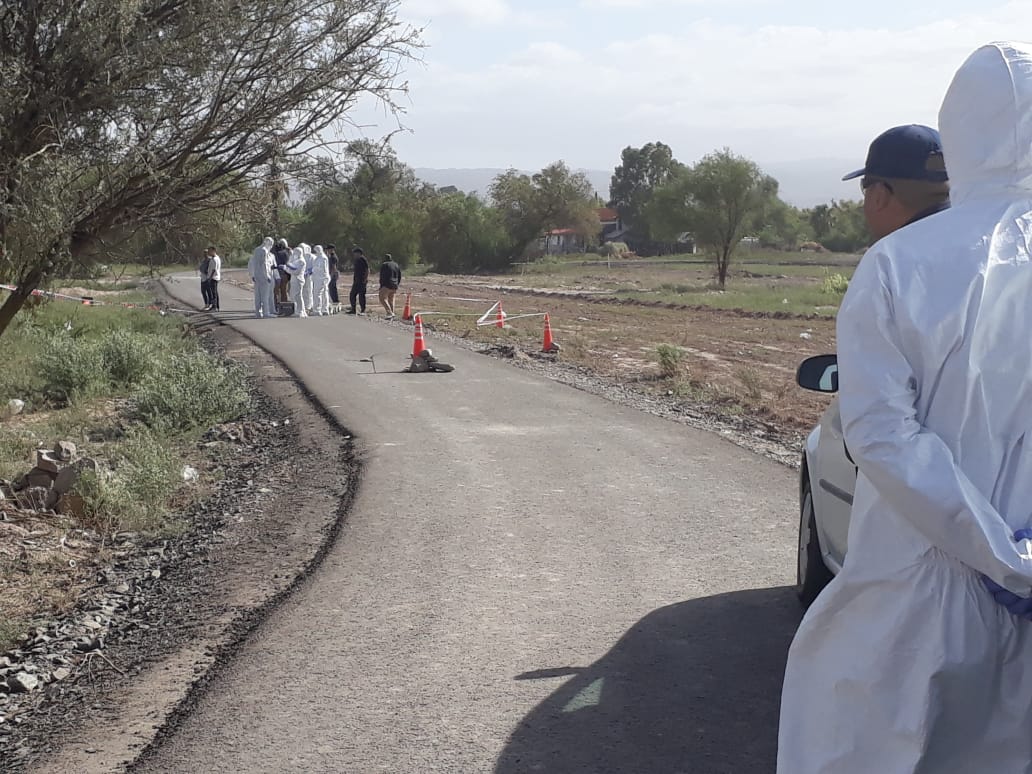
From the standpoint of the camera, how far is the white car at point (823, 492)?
470cm

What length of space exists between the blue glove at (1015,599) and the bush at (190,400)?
11654mm

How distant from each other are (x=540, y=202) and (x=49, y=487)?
284 feet

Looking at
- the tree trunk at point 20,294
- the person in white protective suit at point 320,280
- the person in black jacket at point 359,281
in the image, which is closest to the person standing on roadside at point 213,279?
the person in white protective suit at point 320,280

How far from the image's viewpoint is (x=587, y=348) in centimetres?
2411

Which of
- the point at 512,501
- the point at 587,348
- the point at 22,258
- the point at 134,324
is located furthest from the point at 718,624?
the point at 134,324

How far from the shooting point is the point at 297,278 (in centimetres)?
3081

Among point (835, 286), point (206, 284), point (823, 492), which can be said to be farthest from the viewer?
point (835, 286)

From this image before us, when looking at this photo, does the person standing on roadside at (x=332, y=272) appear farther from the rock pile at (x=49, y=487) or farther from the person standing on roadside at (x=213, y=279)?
the rock pile at (x=49, y=487)

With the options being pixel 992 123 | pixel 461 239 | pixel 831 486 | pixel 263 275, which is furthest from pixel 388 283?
pixel 461 239

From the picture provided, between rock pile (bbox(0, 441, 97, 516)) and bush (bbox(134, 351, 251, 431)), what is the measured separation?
2.79 meters

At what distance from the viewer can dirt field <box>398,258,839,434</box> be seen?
53.5 ft

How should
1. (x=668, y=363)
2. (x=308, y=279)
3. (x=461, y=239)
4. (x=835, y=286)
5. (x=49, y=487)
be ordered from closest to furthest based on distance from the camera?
(x=49, y=487)
(x=668, y=363)
(x=308, y=279)
(x=835, y=286)
(x=461, y=239)

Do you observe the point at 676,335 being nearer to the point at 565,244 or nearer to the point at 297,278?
the point at 297,278

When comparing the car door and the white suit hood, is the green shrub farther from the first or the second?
the white suit hood
